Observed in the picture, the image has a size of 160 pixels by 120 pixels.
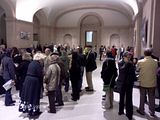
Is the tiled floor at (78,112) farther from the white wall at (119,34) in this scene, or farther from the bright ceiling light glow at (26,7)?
the white wall at (119,34)

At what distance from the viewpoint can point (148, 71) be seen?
5.41m

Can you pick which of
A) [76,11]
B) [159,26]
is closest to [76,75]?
[159,26]

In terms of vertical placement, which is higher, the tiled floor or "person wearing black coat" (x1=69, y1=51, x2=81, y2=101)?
"person wearing black coat" (x1=69, y1=51, x2=81, y2=101)

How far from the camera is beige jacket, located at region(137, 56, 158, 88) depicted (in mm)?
5406

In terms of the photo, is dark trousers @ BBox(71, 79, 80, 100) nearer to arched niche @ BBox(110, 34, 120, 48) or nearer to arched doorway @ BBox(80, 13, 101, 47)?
arched niche @ BBox(110, 34, 120, 48)

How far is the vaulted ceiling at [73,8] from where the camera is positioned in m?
16.9

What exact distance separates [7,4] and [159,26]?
9.61 meters

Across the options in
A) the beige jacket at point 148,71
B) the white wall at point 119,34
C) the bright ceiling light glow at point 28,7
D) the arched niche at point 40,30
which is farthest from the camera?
the white wall at point 119,34

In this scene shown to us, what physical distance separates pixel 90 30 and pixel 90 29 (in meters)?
0.12

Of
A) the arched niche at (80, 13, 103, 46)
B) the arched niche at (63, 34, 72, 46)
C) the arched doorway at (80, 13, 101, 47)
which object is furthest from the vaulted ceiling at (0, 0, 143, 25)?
the arched niche at (63, 34, 72, 46)

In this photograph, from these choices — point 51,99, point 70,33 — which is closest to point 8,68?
point 51,99

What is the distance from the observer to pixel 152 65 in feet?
17.8

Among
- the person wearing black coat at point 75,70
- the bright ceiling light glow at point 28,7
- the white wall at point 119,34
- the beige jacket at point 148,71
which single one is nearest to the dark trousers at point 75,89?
the person wearing black coat at point 75,70

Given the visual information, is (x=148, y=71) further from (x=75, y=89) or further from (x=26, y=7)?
(x=26, y=7)
